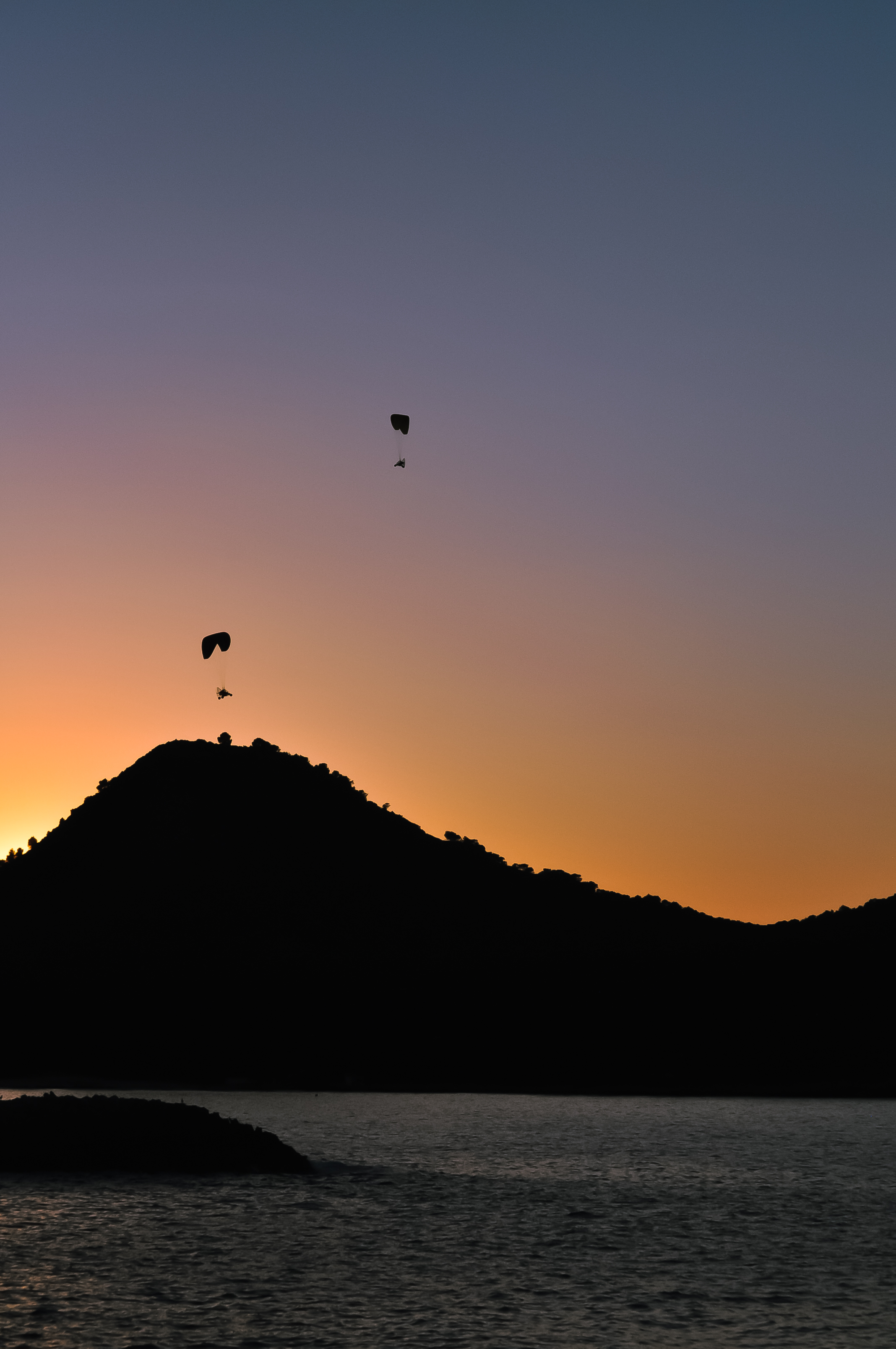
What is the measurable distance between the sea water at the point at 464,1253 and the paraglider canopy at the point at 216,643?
95.8ft

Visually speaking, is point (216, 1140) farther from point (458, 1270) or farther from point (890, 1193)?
point (890, 1193)

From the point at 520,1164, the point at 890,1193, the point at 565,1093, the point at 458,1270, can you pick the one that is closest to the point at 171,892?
the point at 565,1093

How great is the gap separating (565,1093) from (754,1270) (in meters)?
131

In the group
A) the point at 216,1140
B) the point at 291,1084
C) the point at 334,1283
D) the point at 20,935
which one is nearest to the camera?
the point at 334,1283

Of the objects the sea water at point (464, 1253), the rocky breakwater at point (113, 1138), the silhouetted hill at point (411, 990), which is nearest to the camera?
the sea water at point (464, 1253)

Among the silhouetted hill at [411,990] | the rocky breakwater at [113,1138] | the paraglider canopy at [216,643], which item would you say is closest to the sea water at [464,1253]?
the rocky breakwater at [113,1138]

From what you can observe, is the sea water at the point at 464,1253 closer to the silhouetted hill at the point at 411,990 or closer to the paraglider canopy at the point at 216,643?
the paraglider canopy at the point at 216,643

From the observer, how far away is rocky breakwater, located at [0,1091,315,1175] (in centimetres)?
5953

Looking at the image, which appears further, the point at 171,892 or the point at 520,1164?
the point at 171,892

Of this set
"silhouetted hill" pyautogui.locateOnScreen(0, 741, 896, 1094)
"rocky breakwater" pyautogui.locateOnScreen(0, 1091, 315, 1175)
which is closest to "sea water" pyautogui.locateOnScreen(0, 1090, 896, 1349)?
"rocky breakwater" pyautogui.locateOnScreen(0, 1091, 315, 1175)

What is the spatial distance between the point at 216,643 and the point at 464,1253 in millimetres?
42998

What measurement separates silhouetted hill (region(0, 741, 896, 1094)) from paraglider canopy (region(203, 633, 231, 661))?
97.7m

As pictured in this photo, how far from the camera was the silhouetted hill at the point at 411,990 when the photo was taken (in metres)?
165

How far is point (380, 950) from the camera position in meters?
185
